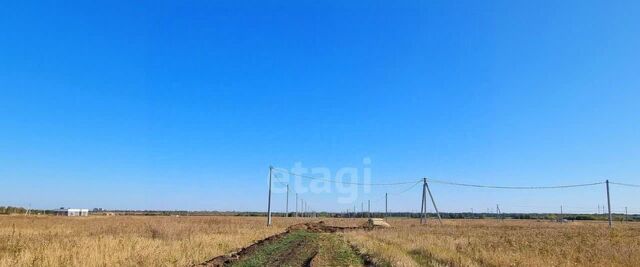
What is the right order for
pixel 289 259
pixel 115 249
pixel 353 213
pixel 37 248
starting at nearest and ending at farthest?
pixel 37 248, pixel 115 249, pixel 289 259, pixel 353 213

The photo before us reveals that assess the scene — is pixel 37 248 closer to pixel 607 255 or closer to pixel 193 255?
pixel 193 255

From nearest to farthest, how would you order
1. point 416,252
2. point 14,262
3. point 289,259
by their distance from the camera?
point 14,262 < point 289,259 < point 416,252

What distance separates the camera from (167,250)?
16844mm

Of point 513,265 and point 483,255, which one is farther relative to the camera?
point 483,255

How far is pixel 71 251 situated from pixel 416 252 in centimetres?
1223

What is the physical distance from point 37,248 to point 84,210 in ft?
464

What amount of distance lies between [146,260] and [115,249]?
91.3 inches

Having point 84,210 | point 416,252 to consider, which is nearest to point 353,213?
point 84,210

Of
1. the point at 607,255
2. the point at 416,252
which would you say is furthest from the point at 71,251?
the point at 607,255

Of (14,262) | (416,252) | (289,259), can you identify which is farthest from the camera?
(416,252)

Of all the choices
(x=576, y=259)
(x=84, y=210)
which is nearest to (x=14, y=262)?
(x=576, y=259)

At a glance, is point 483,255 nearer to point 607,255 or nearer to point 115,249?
point 607,255

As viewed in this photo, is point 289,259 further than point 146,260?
Yes

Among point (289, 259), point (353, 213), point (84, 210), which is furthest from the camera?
point (353, 213)
